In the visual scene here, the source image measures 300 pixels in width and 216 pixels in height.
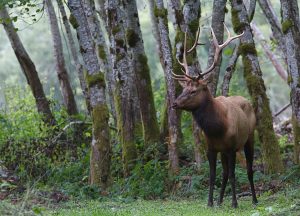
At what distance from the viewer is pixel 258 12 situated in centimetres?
5025

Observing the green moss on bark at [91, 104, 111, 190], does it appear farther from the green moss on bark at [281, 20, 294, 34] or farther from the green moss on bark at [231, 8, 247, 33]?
the green moss on bark at [281, 20, 294, 34]

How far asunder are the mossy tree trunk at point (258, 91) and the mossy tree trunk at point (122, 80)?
2.42m

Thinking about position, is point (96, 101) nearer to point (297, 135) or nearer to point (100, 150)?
point (100, 150)

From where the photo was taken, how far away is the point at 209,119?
40.1ft

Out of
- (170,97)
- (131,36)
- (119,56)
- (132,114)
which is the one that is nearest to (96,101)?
(170,97)

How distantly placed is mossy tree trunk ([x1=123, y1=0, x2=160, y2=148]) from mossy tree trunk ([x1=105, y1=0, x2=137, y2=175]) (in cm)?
60

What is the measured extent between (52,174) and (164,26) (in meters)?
4.33

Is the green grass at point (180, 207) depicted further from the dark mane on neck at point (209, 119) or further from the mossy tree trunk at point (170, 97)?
the mossy tree trunk at point (170, 97)

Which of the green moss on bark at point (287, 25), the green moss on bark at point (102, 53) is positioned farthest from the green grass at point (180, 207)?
the green moss on bark at point (102, 53)

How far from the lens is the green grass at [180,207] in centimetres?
1057

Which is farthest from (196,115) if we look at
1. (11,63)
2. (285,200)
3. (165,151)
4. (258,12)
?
(11,63)

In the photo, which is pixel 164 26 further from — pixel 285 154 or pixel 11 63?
pixel 11 63

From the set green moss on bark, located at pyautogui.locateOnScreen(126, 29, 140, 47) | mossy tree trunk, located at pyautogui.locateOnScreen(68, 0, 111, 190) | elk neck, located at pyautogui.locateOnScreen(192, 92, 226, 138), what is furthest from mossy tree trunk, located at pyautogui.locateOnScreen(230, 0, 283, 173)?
elk neck, located at pyautogui.locateOnScreen(192, 92, 226, 138)

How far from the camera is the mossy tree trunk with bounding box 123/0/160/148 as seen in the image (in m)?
17.2
